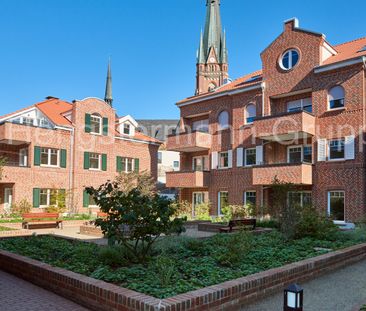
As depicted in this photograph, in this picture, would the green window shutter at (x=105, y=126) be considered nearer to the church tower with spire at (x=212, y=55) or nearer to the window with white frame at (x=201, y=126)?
the window with white frame at (x=201, y=126)

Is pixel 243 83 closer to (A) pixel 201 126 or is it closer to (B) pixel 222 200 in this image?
(A) pixel 201 126

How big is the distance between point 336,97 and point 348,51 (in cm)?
395

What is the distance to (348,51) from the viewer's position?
2478cm

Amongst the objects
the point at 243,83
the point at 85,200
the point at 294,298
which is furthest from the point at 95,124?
the point at 294,298

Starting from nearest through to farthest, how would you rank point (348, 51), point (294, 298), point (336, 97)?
point (294, 298) → point (336, 97) → point (348, 51)

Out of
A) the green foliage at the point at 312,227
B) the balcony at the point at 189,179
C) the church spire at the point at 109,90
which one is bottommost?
the green foliage at the point at 312,227

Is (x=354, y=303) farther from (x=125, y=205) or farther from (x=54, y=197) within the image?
(x=54, y=197)

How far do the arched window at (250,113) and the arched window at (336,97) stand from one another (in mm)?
5403

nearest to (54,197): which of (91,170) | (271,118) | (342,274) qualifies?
(91,170)

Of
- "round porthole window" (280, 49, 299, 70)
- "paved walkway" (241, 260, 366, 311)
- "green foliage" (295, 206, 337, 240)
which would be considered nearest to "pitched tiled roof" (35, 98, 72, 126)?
"round porthole window" (280, 49, 299, 70)

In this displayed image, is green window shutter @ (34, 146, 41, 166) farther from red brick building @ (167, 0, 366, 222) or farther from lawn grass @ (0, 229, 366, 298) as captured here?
lawn grass @ (0, 229, 366, 298)

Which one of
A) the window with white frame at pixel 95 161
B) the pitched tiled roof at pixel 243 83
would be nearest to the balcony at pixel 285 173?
the pitched tiled roof at pixel 243 83

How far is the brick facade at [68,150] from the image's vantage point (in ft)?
92.4

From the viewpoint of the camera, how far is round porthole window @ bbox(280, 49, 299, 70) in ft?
81.9
